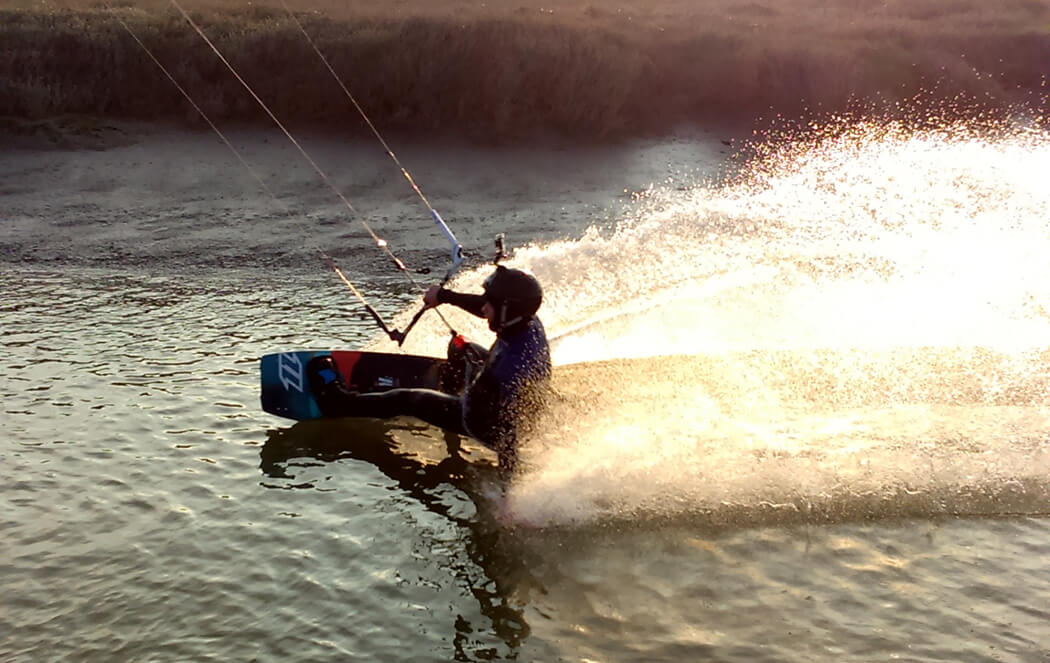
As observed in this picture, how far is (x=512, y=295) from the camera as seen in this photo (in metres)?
7.42

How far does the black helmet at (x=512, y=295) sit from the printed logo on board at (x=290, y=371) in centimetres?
213

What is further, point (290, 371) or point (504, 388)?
point (290, 371)

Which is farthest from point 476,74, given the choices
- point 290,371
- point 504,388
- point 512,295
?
point 504,388

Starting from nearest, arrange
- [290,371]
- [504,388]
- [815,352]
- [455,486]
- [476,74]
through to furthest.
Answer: [504,388] < [455,486] < [290,371] < [815,352] < [476,74]

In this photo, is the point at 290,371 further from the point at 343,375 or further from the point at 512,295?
the point at 512,295

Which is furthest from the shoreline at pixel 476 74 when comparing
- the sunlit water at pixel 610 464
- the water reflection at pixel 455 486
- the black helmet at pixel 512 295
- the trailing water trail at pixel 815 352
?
the black helmet at pixel 512 295

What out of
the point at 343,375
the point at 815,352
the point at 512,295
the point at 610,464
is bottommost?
the point at 610,464

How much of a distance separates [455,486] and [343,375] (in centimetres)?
173

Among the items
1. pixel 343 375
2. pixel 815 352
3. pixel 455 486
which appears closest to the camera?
pixel 455 486

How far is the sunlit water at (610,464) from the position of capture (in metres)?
6.09

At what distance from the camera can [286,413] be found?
28.9ft

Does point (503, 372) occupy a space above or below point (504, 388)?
above

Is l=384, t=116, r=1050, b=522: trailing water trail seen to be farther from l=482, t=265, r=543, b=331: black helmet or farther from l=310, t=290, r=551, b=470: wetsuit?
l=482, t=265, r=543, b=331: black helmet

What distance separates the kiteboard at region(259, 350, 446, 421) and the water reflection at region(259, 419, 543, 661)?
0.80 feet
